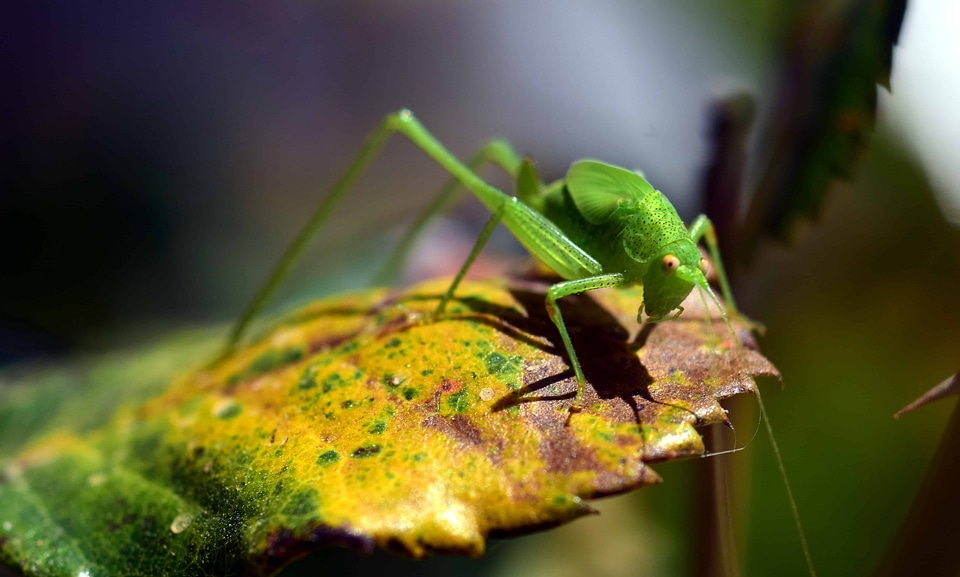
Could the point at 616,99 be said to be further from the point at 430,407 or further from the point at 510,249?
the point at 430,407

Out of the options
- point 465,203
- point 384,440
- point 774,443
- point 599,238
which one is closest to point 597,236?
point 599,238

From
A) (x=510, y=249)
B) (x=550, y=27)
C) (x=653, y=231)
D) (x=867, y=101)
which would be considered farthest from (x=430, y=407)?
(x=550, y=27)

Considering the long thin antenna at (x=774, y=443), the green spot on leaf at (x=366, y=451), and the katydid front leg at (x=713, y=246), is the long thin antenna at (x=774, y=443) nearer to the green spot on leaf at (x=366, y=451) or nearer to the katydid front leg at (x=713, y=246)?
the katydid front leg at (x=713, y=246)

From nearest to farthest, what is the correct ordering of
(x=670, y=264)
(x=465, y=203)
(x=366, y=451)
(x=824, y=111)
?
1. (x=366, y=451)
2. (x=670, y=264)
3. (x=824, y=111)
4. (x=465, y=203)

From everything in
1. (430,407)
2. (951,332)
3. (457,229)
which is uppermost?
(951,332)

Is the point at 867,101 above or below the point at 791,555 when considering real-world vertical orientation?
above

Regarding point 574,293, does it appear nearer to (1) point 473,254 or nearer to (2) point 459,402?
(1) point 473,254
